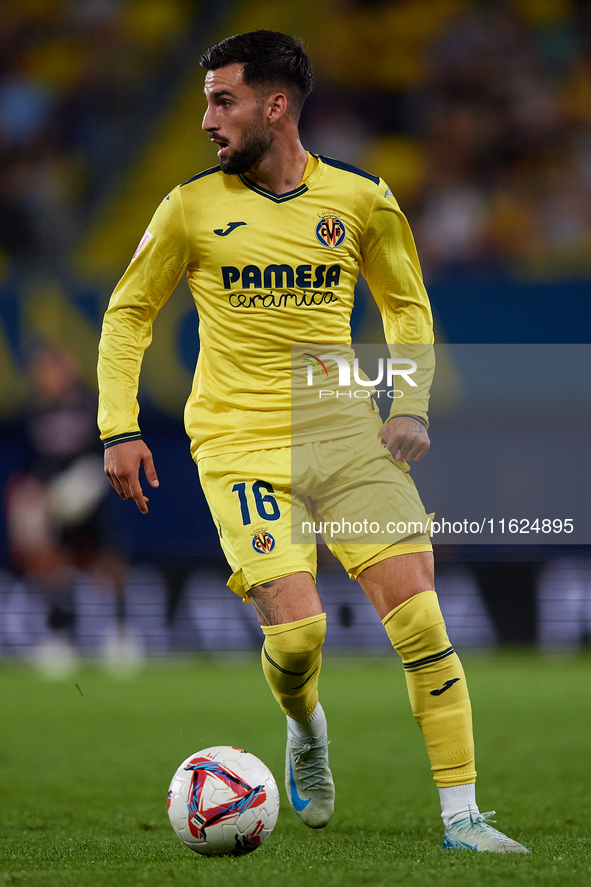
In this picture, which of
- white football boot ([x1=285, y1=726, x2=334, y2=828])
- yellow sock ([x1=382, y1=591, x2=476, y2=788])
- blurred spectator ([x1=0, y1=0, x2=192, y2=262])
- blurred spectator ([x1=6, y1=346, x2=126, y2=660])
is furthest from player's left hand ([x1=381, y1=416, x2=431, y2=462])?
blurred spectator ([x1=0, y1=0, x2=192, y2=262])

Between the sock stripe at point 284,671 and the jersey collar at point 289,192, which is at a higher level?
the jersey collar at point 289,192

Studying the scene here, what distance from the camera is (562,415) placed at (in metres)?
10.6

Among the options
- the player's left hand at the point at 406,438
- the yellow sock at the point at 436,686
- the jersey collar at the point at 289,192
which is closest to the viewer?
the yellow sock at the point at 436,686

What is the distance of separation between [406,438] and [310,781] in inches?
49.0

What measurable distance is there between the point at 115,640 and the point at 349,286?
6253mm

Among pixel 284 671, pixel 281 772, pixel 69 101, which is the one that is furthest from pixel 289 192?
pixel 69 101

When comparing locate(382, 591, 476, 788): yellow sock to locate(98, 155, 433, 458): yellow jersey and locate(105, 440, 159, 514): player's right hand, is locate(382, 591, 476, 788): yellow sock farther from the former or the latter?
locate(105, 440, 159, 514): player's right hand

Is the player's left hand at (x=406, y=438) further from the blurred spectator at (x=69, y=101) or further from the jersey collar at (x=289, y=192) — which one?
the blurred spectator at (x=69, y=101)

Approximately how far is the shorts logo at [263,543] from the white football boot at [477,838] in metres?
0.97

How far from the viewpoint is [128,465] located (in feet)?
11.7

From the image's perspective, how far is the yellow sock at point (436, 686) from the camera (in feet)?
11.2

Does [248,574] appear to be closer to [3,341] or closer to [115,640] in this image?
[115,640]

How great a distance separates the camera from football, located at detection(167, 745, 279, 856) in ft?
10.6

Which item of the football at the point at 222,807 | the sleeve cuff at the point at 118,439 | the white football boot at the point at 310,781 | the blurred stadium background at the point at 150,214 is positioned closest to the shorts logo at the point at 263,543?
the sleeve cuff at the point at 118,439
